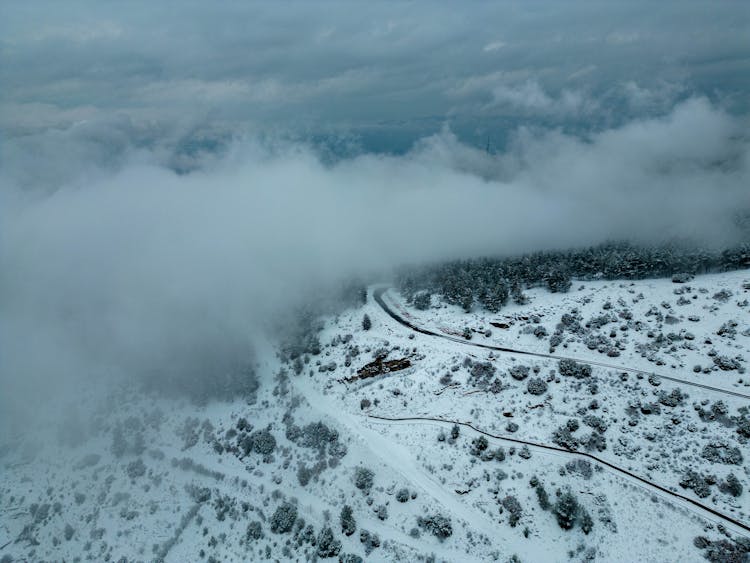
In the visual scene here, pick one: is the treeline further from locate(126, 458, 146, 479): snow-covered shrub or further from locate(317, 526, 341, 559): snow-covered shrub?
locate(126, 458, 146, 479): snow-covered shrub

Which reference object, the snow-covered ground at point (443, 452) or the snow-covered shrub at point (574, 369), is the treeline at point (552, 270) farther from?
the snow-covered shrub at point (574, 369)

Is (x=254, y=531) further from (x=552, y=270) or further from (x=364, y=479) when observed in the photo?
(x=552, y=270)

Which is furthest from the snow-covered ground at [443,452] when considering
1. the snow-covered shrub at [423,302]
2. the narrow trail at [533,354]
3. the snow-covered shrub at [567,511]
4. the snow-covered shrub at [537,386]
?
the snow-covered shrub at [423,302]

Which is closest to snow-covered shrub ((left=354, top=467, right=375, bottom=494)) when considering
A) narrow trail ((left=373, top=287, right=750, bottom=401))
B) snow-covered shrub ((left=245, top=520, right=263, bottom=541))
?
snow-covered shrub ((left=245, top=520, right=263, bottom=541))

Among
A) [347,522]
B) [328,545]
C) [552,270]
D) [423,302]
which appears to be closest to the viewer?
[328,545]

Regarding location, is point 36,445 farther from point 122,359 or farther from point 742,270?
point 742,270

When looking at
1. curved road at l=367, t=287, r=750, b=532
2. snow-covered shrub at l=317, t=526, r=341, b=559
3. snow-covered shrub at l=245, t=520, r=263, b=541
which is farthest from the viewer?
snow-covered shrub at l=245, t=520, r=263, b=541

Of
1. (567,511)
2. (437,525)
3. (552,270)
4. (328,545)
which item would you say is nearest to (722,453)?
(567,511)

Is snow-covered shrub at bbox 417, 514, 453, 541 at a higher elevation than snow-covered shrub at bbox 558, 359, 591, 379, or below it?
below
